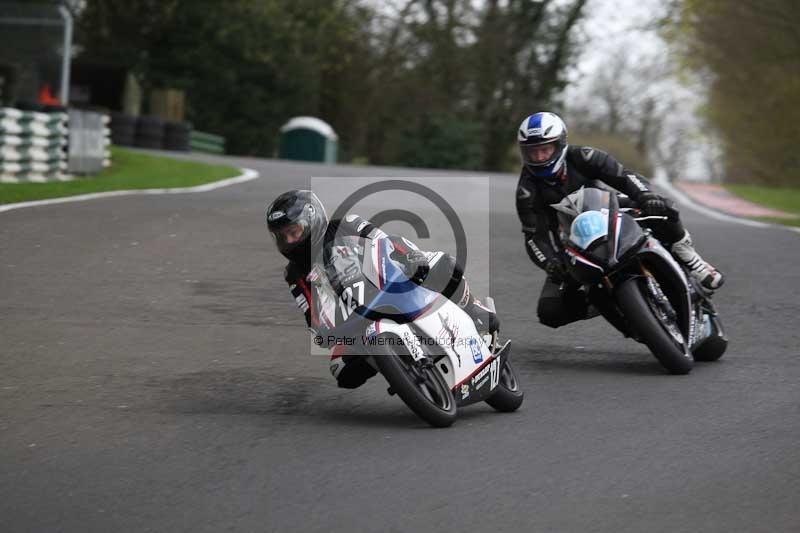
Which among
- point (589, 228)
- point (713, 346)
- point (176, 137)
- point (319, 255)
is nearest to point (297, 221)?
point (319, 255)

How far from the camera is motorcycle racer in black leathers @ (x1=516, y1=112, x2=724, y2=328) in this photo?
9016mm

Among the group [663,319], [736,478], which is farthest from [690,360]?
[736,478]

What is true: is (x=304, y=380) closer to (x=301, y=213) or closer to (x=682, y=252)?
(x=301, y=213)

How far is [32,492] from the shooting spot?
5629mm

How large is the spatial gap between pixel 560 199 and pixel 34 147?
1520cm

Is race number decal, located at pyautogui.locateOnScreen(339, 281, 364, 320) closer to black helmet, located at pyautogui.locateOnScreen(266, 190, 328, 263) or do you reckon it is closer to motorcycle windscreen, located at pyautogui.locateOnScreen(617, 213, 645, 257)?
black helmet, located at pyautogui.locateOnScreen(266, 190, 328, 263)

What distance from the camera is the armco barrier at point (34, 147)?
21.6 m

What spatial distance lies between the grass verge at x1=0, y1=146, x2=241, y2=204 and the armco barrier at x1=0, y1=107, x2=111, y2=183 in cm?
58

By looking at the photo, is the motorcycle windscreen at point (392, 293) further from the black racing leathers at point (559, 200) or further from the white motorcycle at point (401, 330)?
the black racing leathers at point (559, 200)

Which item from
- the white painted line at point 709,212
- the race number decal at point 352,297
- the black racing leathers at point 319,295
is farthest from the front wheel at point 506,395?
the white painted line at point 709,212

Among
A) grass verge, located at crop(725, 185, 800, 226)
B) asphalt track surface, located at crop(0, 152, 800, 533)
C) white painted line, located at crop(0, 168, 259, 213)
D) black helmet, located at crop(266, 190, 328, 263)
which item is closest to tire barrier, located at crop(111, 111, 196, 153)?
white painted line, located at crop(0, 168, 259, 213)

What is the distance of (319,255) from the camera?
7.04 meters

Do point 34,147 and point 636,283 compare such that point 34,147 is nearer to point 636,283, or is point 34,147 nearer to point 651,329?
point 636,283

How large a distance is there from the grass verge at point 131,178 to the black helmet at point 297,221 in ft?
38.6
